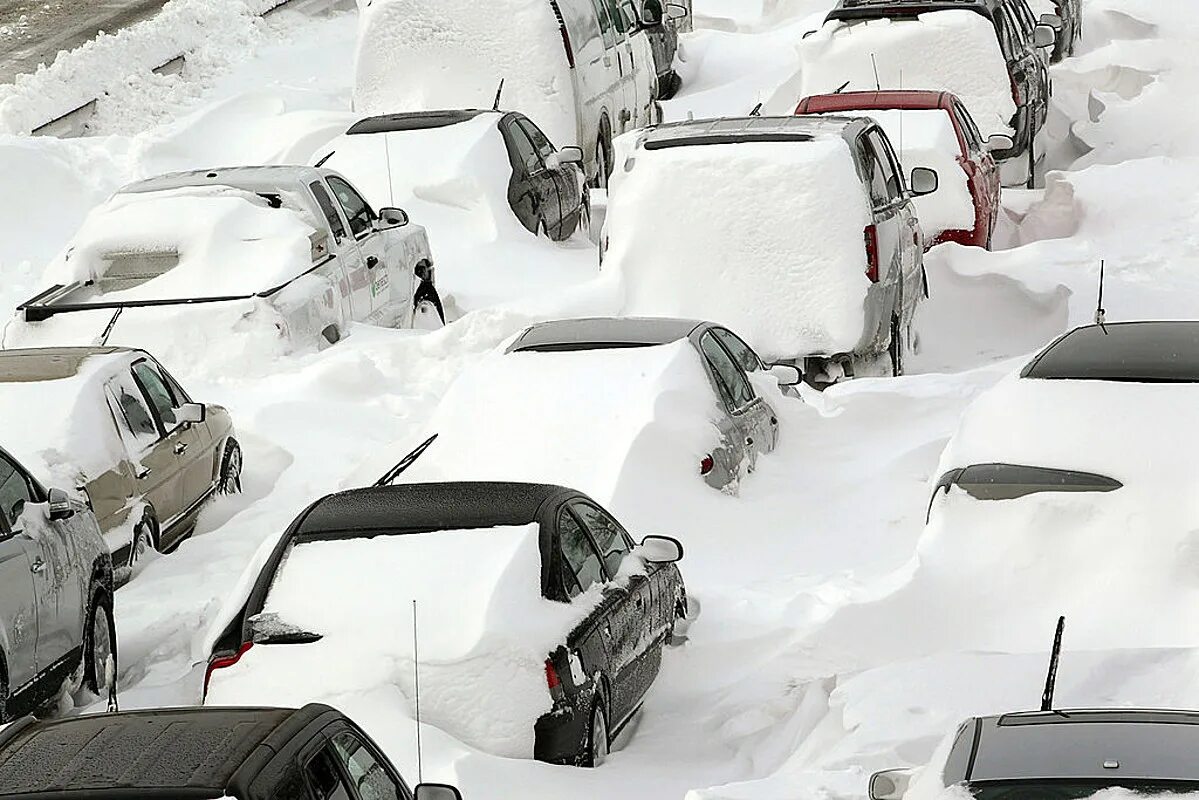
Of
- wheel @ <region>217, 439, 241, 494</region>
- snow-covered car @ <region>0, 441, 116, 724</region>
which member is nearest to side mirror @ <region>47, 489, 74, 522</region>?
snow-covered car @ <region>0, 441, 116, 724</region>

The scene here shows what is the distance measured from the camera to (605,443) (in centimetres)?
1009

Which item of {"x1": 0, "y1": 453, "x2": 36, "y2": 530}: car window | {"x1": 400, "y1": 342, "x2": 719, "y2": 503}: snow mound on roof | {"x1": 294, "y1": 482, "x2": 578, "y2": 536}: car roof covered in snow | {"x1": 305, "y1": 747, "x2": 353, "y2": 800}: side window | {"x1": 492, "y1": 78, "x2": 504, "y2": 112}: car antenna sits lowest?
{"x1": 492, "y1": 78, "x2": 504, "y2": 112}: car antenna

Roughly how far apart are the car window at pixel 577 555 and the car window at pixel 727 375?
273cm

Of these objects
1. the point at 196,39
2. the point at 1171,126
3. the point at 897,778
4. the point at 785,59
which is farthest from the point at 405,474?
the point at 196,39

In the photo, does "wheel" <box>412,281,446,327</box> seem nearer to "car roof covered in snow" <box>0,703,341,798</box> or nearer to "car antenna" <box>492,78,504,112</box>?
"car antenna" <box>492,78,504,112</box>

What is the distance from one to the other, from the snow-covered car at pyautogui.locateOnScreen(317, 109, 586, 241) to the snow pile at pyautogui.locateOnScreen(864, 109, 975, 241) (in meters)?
3.55

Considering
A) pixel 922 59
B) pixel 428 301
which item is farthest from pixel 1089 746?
pixel 922 59

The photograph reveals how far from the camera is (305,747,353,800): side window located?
16.5 ft

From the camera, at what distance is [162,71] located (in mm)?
24922

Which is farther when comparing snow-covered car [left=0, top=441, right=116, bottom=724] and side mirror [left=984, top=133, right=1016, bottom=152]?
side mirror [left=984, top=133, right=1016, bottom=152]

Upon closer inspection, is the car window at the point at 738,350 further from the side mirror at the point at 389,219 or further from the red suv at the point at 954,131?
the side mirror at the point at 389,219

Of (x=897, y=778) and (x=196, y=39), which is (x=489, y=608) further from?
(x=196, y=39)

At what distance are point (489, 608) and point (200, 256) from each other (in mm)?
6957

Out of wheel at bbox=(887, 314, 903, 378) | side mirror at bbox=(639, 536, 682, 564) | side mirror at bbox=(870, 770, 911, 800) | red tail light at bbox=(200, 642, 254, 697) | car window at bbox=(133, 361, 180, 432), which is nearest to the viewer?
side mirror at bbox=(870, 770, 911, 800)
